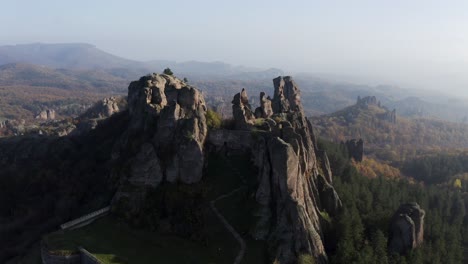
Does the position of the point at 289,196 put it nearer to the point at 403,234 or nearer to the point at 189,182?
the point at 189,182

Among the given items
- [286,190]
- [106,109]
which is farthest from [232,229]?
[106,109]

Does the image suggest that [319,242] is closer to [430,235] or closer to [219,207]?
[219,207]

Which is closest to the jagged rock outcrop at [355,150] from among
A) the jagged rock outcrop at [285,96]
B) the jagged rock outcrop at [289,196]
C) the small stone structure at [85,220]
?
the jagged rock outcrop at [285,96]

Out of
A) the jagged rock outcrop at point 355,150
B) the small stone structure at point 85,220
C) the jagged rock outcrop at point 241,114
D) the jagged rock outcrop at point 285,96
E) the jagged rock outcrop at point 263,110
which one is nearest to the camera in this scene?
the small stone structure at point 85,220

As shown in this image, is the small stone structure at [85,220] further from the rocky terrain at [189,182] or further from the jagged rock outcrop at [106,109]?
the jagged rock outcrop at [106,109]

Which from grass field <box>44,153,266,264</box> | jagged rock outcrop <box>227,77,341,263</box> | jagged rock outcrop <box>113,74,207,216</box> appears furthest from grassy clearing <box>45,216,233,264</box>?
jagged rock outcrop <box>227,77,341,263</box>

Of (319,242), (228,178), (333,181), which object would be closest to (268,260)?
(319,242)
